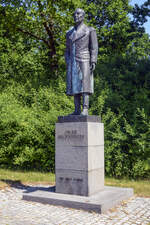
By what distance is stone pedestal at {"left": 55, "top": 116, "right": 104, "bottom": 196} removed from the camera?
706cm

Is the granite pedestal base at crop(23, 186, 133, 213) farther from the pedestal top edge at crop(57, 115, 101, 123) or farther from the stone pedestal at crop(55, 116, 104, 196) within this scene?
the pedestal top edge at crop(57, 115, 101, 123)

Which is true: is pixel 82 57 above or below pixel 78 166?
above

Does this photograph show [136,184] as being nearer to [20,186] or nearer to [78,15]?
[20,186]

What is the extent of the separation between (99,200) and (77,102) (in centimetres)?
261

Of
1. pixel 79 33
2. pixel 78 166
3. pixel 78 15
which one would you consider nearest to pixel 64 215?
pixel 78 166

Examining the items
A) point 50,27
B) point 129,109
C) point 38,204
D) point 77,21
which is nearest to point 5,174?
point 38,204

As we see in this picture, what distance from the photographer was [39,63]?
23656 mm

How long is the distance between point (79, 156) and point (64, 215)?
5.33 ft

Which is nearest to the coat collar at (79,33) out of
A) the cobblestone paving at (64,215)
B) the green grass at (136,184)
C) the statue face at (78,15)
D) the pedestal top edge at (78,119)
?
the statue face at (78,15)

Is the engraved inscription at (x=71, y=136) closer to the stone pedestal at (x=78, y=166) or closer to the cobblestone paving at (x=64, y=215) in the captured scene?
the stone pedestal at (x=78, y=166)

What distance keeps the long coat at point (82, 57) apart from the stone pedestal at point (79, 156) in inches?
33.5

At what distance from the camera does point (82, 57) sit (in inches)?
297

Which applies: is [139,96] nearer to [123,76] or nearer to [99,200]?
[123,76]

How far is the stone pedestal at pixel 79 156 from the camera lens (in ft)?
23.2
